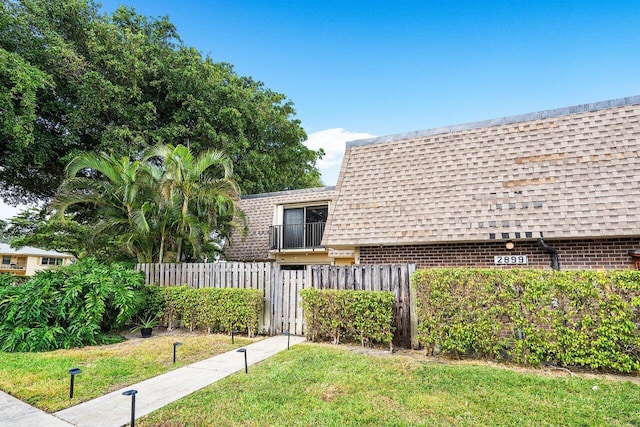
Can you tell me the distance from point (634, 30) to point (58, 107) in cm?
2071

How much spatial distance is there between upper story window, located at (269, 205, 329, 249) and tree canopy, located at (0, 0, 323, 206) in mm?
4849

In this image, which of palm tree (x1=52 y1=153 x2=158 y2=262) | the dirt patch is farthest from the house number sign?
palm tree (x1=52 y1=153 x2=158 y2=262)

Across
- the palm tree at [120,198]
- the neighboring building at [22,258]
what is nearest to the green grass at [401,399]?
the palm tree at [120,198]

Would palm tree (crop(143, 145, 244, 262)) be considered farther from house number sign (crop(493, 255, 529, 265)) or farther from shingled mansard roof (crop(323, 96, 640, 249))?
house number sign (crop(493, 255, 529, 265))

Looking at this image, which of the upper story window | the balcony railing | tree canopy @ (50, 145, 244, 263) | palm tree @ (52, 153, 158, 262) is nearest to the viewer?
palm tree @ (52, 153, 158, 262)

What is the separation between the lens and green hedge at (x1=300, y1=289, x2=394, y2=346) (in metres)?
6.48

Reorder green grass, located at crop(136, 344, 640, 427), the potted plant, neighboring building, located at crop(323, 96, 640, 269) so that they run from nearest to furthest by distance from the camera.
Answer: green grass, located at crop(136, 344, 640, 427), neighboring building, located at crop(323, 96, 640, 269), the potted plant

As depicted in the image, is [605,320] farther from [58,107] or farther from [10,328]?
[58,107]

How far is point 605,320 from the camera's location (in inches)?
194

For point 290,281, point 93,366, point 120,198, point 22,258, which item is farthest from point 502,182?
point 22,258

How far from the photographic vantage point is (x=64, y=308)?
23.2 ft

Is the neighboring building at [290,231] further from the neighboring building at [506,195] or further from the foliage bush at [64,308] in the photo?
the foliage bush at [64,308]

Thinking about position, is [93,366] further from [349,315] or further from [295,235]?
[295,235]

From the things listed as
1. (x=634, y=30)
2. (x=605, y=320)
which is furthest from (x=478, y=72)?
(x=605, y=320)
